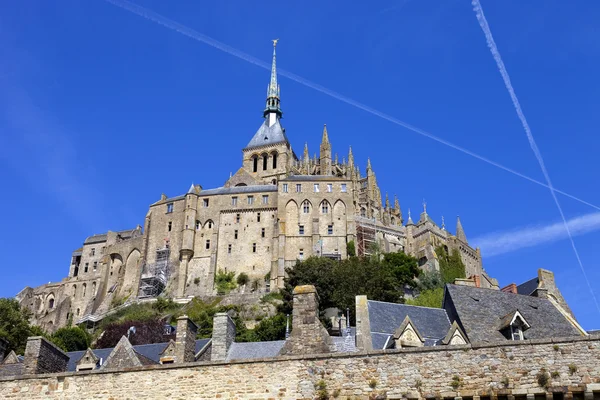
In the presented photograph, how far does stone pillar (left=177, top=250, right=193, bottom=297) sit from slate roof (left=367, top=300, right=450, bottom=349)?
213ft

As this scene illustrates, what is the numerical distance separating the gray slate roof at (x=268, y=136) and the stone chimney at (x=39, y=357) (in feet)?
344

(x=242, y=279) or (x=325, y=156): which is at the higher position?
(x=325, y=156)

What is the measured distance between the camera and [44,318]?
4099 inches

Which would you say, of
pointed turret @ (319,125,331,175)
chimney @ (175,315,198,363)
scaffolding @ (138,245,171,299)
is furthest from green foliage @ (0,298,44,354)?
pointed turret @ (319,125,331,175)

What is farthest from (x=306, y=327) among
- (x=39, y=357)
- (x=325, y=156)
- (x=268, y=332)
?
(x=325, y=156)

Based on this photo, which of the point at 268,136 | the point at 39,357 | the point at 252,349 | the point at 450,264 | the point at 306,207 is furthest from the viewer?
the point at 268,136

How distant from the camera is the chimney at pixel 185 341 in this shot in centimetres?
2600

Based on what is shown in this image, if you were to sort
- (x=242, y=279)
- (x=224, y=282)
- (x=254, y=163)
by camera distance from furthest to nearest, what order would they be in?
(x=254, y=163) < (x=224, y=282) < (x=242, y=279)

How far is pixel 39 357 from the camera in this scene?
21594 millimetres

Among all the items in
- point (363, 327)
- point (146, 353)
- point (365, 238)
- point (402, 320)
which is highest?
point (365, 238)

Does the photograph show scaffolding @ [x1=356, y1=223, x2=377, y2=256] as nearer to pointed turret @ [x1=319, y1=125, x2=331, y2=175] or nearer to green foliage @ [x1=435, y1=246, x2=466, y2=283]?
green foliage @ [x1=435, y1=246, x2=466, y2=283]

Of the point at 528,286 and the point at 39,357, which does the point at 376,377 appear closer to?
the point at 39,357

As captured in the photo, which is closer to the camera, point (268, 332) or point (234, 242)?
point (268, 332)

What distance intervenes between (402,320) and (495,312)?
3.44 m
